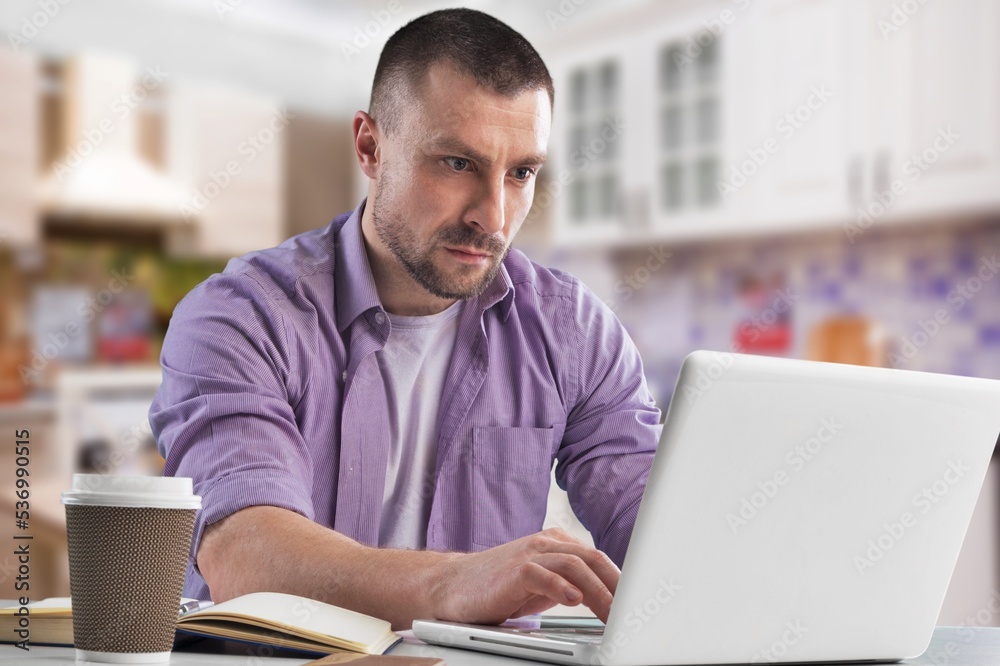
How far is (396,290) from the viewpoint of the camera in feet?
4.86

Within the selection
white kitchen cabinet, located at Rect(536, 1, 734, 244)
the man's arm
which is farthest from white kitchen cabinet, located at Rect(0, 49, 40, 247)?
the man's arm

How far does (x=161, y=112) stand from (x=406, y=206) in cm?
351

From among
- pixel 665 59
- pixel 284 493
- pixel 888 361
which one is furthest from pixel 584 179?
pixel 284 493

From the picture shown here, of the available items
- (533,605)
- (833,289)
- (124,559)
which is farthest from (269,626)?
(833,289)

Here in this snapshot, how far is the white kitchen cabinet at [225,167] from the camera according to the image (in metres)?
4.57

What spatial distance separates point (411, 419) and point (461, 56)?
475mm

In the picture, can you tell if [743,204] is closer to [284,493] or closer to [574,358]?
[574,358]

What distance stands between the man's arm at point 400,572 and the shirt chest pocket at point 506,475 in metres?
0.41

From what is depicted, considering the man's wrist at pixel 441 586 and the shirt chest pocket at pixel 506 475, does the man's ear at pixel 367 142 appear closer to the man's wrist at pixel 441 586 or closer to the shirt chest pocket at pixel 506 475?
the shirt chest pocket at pixel 506 475

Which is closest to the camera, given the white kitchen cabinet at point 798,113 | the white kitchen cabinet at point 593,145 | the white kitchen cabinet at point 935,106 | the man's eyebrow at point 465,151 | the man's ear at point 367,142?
the man's eyebrow at point 465,151

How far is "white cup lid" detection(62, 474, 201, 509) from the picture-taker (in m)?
0.71

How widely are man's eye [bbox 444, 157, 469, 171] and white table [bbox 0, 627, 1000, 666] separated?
0.64m

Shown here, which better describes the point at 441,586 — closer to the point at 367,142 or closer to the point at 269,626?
the point at 269,626

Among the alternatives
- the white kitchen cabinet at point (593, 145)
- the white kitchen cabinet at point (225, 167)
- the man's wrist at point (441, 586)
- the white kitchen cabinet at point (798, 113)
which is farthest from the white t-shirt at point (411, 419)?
the white kitchen cabinet at point (225, 167)
